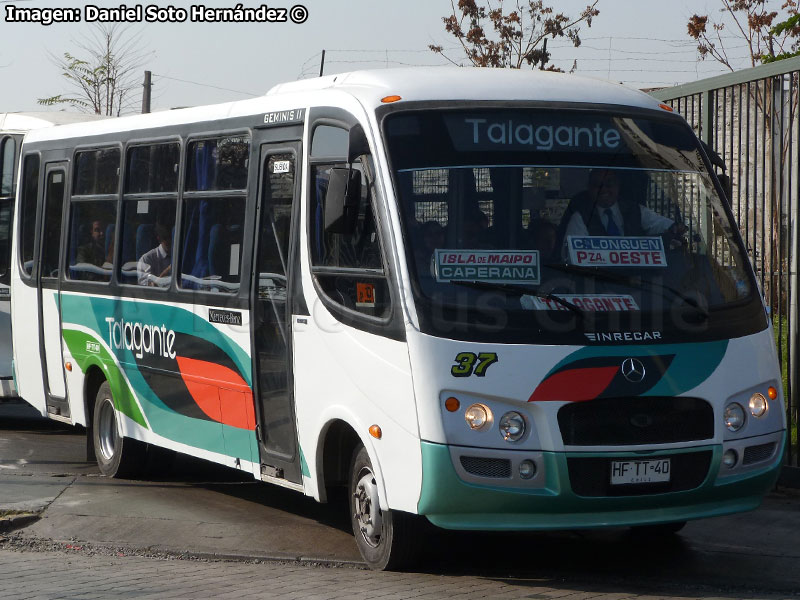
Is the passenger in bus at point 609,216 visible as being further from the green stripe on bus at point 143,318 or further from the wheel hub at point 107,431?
the wheel hub at point 107,431

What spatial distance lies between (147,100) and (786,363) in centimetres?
2358

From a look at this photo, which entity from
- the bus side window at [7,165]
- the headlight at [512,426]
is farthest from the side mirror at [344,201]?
the bus side window at [7,165]

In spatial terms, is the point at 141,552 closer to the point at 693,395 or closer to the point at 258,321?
the point at 258,321

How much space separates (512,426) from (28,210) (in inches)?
289

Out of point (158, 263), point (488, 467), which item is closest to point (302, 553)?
point (488, 467)

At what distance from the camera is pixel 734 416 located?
7188 millimetres

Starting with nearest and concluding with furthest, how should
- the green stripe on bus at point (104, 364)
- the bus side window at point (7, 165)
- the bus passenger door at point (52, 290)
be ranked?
the green stripe on bus at point (104, 364) < the bus passenger door at point (52, 290) < the bus side window at point (7, 165)

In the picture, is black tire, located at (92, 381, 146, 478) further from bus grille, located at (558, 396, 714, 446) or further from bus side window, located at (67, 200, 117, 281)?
bus grille, located at (558, 396, 714, 446)

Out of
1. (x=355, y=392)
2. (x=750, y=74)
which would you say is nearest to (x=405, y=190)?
(x=355, y=392)

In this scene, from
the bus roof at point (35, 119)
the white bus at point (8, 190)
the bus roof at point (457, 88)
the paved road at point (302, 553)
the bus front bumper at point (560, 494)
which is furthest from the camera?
the bus roof at point (35, 119)

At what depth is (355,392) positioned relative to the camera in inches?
291

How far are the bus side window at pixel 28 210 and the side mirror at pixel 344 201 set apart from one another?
596cm

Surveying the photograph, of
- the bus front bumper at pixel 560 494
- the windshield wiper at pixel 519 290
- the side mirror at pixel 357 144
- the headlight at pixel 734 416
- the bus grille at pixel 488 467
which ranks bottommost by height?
the bus front bumper at pixel 560 494

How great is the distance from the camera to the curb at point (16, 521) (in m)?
8.92
